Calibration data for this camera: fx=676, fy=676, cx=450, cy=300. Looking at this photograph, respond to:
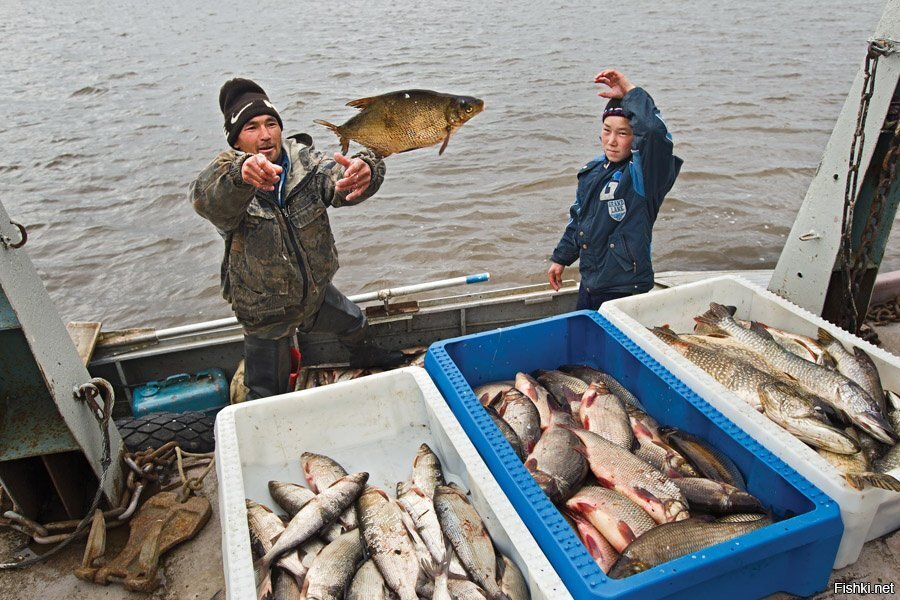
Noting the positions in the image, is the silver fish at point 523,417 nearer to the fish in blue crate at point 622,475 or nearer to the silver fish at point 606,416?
the fish in blue crate at point 622,475

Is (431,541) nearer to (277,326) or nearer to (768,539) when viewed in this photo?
(768,539)

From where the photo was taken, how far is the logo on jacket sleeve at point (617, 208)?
3926 mm

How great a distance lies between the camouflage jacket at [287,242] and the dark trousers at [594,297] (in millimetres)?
1526

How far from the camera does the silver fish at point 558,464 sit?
2.62 meters

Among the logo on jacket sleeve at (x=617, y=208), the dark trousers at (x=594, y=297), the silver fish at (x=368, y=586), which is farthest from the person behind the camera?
the dark trousers at (x=594, y=297)

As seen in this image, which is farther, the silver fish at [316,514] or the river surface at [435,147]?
the river surface at [435,147]

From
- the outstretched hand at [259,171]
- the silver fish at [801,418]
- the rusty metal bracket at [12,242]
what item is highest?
the outstretched hand at [259,171]

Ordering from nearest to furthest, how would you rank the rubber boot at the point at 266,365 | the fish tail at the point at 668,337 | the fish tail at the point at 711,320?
1. the fish tail at the point at 668,337
2. the fish tail at the point at 711,320
3. the rubber boot at the point at 266,365

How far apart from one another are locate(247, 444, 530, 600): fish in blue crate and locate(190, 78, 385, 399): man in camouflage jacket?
1350 mm

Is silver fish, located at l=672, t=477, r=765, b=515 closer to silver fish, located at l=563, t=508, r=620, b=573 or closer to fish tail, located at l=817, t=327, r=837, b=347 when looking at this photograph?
silver fish, located at l=563, t=508, r=620, b=573

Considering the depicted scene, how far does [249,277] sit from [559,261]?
79.3 inches

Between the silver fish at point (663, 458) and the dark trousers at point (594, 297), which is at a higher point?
the silver fish at point (663, 458)

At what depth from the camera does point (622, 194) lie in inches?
154

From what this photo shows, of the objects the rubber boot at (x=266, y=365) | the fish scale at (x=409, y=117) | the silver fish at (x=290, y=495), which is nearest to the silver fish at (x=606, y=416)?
the silver fish at (x=290, y=495)
